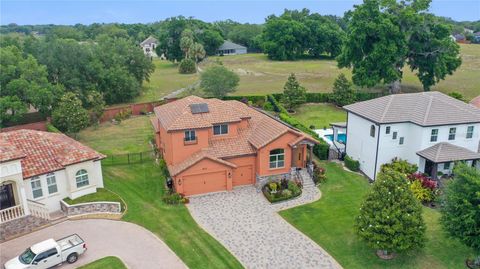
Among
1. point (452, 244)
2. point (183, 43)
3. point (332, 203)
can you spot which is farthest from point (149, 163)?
point (183, 43)

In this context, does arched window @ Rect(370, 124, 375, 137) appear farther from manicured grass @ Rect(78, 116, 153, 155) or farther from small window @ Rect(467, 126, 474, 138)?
manicured grass @ Rect(78, 116, 153, 155)

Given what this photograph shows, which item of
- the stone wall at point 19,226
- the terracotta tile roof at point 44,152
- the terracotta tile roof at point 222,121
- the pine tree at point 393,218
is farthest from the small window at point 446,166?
the stone wall at point 19,226

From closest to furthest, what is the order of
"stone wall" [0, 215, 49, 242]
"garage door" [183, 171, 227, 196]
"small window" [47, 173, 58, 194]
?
"stone wall" [0, 215, 49, 242] < "small window" [47, 173, 58, 194] < "garage door" [183, 171, 227, 196]

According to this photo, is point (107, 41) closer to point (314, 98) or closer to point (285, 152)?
point (314, 98)

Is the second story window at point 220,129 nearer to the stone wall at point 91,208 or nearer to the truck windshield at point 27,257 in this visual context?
the stone wall at point 91,208

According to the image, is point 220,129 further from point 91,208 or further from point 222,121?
point 91,208

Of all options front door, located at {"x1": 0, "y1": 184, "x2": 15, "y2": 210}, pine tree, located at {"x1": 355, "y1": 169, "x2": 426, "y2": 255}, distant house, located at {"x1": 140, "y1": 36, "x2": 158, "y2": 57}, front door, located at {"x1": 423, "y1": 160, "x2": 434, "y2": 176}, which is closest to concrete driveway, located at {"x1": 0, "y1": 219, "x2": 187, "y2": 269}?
front door, located at {"x1": 0, "y1": 184, "x2": 15, "y2": 210}

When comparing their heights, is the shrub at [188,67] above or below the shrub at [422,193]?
above
